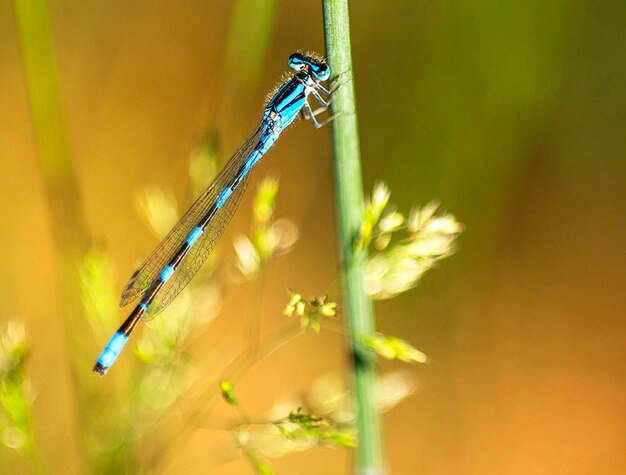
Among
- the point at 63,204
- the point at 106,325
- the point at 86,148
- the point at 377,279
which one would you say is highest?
the point at 86,148

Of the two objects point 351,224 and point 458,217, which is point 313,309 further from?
point 458,217

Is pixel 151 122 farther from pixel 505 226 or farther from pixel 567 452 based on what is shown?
pixel 567 452

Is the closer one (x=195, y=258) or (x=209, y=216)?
(x=195, y=258)

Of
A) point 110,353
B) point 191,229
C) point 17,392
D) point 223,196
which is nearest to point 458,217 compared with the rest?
point 223,196

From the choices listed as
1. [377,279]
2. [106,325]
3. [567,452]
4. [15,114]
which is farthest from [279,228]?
[15,114]

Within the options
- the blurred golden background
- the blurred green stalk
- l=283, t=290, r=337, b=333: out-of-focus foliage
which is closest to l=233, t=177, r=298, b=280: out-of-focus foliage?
l=283, t=290, r=337, b=333: out-of-focus foliage

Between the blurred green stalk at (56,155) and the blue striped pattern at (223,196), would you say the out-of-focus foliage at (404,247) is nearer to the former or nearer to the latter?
the blurred green stalk at (56,155)
